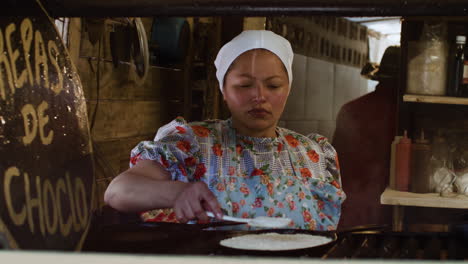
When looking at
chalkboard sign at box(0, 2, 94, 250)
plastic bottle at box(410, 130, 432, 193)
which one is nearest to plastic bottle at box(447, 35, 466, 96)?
plastic bottle at box(410, 130, 432, 193)

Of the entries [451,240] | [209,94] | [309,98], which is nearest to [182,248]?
[451,240]

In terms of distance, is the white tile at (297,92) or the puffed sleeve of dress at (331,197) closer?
the puffed sleeve of dress at (331,197)

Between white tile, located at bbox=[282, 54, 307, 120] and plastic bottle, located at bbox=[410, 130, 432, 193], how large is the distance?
2.30 feet

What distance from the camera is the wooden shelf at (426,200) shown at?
1.87 m

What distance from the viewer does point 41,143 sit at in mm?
574

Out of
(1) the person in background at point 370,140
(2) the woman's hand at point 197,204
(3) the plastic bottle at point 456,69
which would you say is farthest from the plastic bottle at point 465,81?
(2) the woman's hand at point 197,204

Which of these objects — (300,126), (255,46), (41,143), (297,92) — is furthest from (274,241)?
(297,92)

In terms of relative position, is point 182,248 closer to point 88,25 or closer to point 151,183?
point 151,183

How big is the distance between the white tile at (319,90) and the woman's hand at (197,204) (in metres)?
1.92

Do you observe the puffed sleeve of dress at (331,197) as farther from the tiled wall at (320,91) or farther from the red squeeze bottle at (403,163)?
the tiled wall at (320,91)

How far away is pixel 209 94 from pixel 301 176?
26.7 inches

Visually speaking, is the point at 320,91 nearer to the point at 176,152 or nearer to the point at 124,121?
the point at 124,121

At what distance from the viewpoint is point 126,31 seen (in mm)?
1793

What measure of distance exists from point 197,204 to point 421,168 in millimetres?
1532
